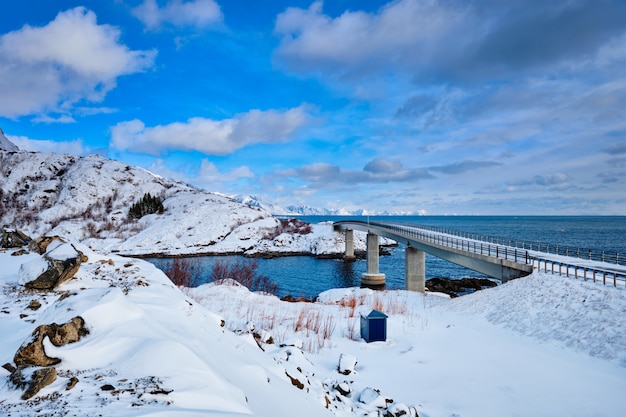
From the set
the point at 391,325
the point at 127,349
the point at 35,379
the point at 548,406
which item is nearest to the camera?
the point at 35,379

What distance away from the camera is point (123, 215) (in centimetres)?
11481

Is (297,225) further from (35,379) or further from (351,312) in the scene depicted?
(35,379)

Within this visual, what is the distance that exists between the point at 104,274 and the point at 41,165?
17044cm

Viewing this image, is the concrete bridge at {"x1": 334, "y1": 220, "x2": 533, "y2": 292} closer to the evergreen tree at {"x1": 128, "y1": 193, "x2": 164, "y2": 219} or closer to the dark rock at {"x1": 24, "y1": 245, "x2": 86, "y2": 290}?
the dark rock at {"x1": 24, "y1": 245, "x2": 86, "y2": 290}

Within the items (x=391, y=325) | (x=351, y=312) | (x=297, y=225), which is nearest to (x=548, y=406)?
(x=391, y=325)

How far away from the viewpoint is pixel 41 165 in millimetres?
144125

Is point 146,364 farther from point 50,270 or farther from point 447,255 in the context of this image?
point 447,255

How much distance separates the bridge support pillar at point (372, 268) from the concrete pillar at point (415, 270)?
9082 millimetres

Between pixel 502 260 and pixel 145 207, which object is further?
pixel 145 207

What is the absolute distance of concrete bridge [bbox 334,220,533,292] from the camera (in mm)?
27297

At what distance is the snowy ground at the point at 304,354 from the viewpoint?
479 cm

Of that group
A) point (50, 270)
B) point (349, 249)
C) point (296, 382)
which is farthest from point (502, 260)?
point (349, 249)

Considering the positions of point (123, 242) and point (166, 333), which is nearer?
point (166, 333)

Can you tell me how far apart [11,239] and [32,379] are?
611 inches
